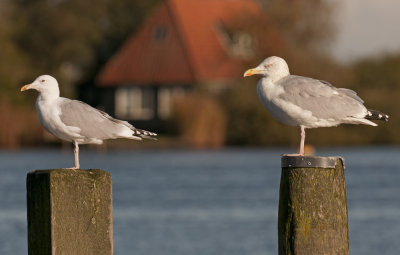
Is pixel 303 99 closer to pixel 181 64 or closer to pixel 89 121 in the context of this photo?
pixel 89 121

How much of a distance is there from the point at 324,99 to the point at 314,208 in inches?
88.6

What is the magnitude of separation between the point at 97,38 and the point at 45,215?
204 feet

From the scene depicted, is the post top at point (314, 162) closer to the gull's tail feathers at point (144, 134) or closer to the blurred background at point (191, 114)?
the gull's tail feathers at point (144, 134)

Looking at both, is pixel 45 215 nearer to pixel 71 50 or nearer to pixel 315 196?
pixel 315 196

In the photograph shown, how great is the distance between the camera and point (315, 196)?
626 centimetres

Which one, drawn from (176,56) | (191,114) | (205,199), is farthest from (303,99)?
(176,56)

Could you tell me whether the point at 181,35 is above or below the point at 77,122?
above

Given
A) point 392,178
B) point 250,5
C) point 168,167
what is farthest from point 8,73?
point 392,178

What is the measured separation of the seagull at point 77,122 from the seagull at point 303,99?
1043mm

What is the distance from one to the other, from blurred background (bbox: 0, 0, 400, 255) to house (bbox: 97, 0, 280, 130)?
8cm

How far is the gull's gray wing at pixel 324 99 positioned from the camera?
8.25 metres

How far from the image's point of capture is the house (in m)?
57.2

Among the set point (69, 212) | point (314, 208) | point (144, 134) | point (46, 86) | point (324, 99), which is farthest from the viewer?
point (324, 99)

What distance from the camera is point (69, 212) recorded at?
6133 mm
